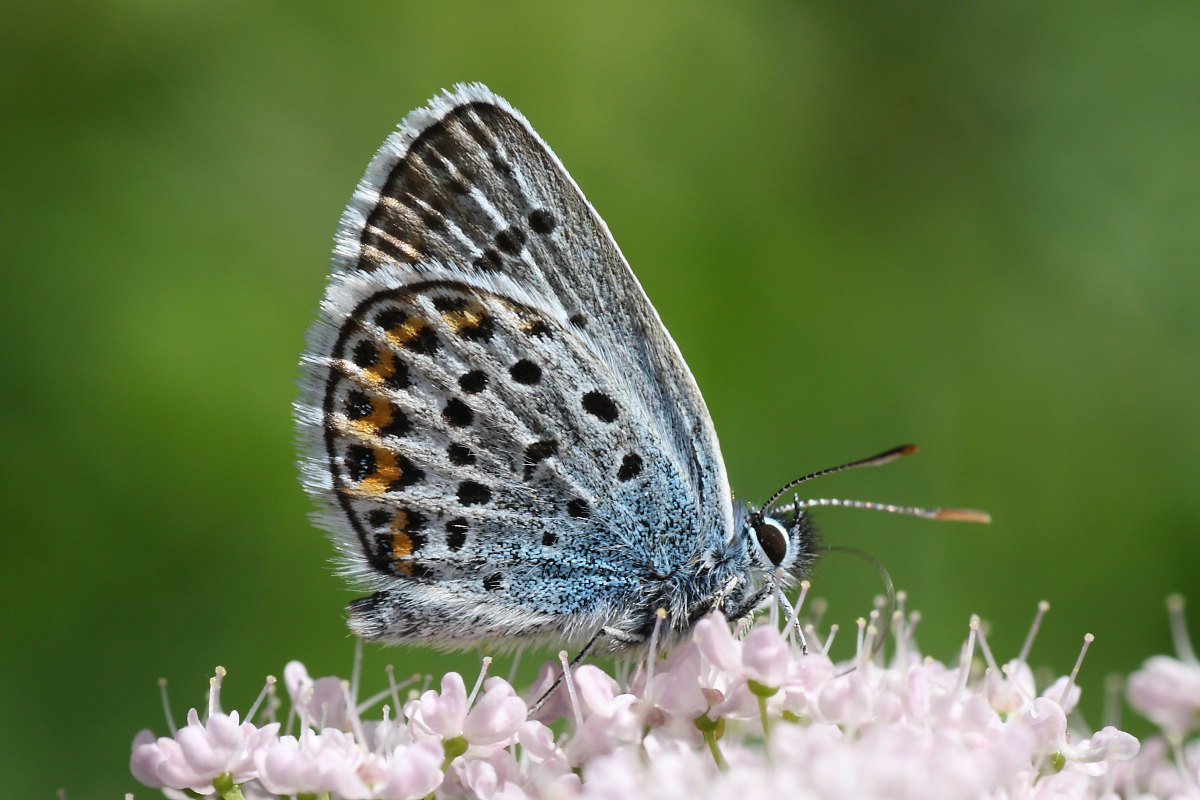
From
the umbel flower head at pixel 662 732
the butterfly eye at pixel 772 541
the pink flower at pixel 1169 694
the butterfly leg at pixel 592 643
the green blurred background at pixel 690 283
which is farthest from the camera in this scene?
the green blurred background at pixel 690 283

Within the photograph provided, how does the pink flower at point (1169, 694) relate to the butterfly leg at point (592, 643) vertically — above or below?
below

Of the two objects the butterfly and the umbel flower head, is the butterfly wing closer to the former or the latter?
the butterfly

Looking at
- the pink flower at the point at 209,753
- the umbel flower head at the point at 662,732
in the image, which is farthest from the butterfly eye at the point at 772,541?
the pink flower at the point at 209,753

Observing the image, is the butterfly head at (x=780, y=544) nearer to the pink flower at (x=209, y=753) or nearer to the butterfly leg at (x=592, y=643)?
the butterfly leg at (x=592, y=643)

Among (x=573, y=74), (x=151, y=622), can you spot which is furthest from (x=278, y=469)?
(x=573, y=74)

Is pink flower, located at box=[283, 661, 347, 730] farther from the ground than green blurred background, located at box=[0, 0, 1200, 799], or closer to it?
closer to it

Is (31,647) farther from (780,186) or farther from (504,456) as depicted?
(780,186)

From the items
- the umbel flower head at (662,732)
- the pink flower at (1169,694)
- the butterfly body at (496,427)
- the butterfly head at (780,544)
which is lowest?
the pink flower at (1169,694)

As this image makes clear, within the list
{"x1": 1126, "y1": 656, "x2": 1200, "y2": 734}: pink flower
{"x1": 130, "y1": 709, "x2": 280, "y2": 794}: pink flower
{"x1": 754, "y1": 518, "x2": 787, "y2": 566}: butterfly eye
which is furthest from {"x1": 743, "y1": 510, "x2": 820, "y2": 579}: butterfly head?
{"x1": 130, "y1": 709, "x2": 280, "y2": 794}: pink flower
